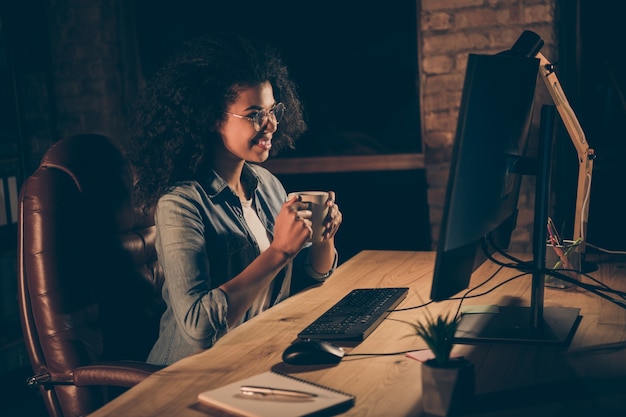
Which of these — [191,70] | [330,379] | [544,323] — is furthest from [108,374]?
[544,323]

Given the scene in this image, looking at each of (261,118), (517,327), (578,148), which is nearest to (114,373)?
(261,118)

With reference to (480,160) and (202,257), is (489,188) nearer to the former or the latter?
(480,160)

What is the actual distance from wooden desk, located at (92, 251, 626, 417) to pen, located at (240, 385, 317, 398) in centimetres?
7

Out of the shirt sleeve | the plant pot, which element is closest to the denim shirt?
the shirt sleeve

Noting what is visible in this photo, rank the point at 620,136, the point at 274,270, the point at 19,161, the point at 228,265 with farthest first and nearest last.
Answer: the point at 19,161, the point at 620,136, the point at 228,265, the point at 274,270

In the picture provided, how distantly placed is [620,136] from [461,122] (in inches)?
85.9

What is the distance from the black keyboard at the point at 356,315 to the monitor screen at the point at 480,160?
27cm

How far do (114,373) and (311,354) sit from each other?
521 millimetres

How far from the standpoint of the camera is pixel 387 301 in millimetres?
1599

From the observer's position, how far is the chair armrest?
1480 millimetres

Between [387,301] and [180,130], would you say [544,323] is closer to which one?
[387,301]

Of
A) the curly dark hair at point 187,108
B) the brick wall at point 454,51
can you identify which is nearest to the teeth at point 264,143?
the curly dark hair at point 187,108

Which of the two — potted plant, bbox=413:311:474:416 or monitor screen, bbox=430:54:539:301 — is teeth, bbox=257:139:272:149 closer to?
monitor screen, bbox=430:54:539:301

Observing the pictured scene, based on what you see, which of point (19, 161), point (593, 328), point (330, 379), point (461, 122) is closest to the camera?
point (461, 122)
